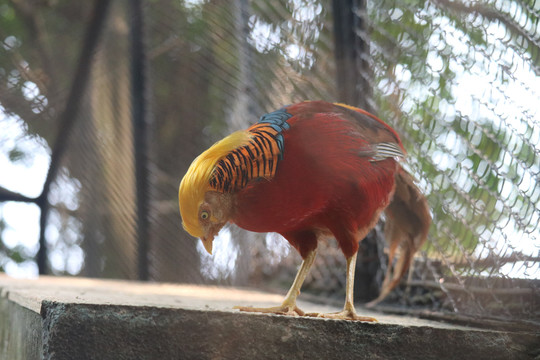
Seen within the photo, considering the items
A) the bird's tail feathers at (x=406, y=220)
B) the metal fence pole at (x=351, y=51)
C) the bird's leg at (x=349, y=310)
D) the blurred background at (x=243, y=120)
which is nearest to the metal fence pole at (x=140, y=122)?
the blurred background at (x=243, y=120)

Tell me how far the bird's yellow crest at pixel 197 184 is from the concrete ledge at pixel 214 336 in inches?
7.4

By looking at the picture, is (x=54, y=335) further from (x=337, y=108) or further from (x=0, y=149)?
(x=0, y=149)

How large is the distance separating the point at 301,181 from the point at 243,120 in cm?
138

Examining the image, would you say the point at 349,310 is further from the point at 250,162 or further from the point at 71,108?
the point at 71,108

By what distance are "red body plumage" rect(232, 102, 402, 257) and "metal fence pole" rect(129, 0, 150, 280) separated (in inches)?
73.4

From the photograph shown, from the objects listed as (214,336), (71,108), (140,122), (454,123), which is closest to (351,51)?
(454,123)

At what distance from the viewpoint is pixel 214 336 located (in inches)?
48.2

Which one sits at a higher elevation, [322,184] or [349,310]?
[322,184]

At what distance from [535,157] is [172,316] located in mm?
959

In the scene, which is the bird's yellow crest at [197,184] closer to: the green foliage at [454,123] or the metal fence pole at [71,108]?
the green foliage at [454,123]

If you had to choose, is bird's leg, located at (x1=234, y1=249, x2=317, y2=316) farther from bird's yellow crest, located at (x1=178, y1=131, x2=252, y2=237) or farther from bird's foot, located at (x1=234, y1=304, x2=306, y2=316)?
bird's yellow crest, located at (x1=178, y1=131, x2=252, y2=237)

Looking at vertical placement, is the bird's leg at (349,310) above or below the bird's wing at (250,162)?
below

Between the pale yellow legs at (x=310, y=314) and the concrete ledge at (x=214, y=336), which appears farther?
the pale yellow legs at (x=310, y=314)

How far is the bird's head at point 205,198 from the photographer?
1.29 meters
